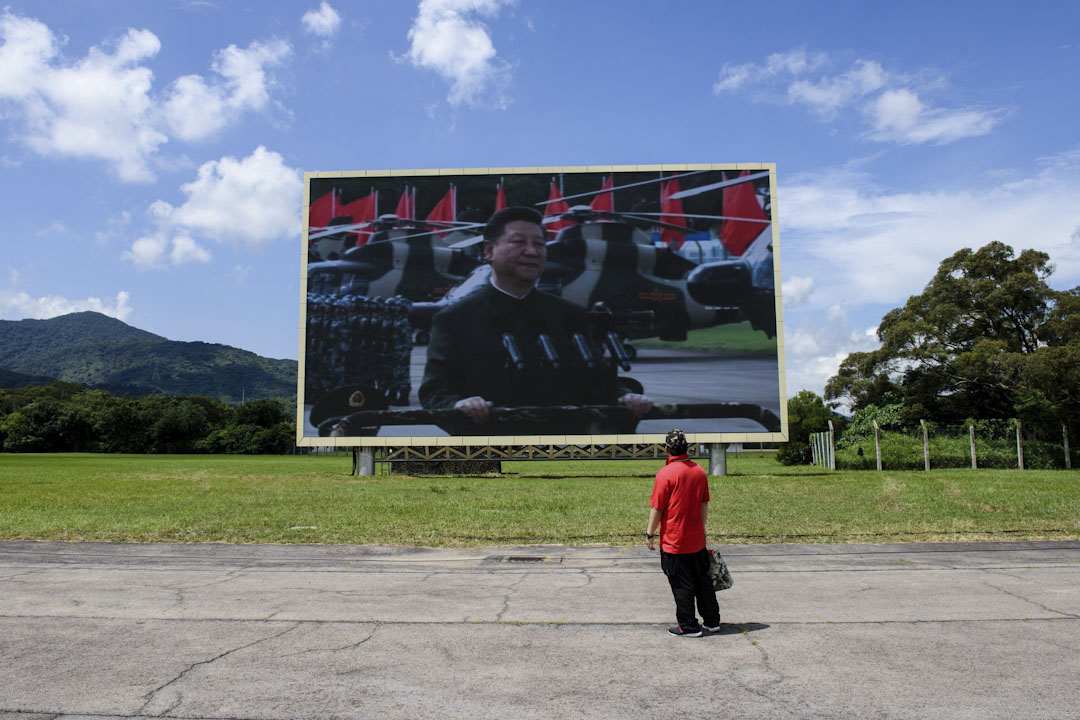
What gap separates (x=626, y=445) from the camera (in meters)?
33.3

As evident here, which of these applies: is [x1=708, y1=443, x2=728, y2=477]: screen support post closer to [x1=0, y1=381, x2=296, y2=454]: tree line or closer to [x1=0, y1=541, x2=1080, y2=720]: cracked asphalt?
[x1=0, y1=541, x2=1080, y2=720]: cracked asphalt

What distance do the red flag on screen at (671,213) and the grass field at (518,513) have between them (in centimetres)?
1209

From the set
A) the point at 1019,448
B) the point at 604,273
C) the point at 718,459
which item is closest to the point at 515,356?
the point at 604,273

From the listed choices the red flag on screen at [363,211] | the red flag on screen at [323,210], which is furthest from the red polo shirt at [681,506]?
the red flag on screen at [323,210]

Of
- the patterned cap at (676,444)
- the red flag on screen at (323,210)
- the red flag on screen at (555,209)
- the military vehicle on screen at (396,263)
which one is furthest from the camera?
the red flag on screen at (323,210)

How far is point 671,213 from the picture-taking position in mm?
33375

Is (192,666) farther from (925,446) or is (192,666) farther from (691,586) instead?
(925,446)

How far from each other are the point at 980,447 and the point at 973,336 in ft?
30.6

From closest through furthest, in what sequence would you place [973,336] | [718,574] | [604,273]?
[718,574], [604,273], [973,336]

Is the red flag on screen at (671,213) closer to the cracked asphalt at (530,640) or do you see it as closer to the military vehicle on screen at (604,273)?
the military vehicle on screen at (604,273)

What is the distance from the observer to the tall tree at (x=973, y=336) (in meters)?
38.2

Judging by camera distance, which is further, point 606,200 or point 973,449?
point 973,449

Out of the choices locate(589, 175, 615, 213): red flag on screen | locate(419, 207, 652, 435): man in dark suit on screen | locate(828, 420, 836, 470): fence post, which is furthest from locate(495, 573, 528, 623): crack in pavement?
locate(828, 420, 836, 470): fence post

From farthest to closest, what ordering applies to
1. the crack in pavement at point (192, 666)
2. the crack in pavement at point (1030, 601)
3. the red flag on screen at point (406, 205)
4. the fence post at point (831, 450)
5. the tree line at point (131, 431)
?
the tree line at point (131, 431) < the fence post at point (831, 450) < the red flag on screen at point (406, 205) < the crack in pavement at point (1030, 601) < the crack in pavement at point (192, 666)
